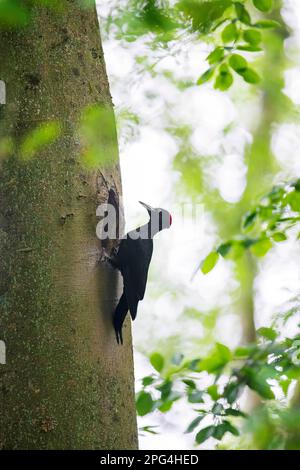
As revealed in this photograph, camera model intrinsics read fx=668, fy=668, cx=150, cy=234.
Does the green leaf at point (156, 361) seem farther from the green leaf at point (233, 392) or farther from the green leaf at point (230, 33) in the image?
the green leaf at point (230, 33)

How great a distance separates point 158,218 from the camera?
3.00m

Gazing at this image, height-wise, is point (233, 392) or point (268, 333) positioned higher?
point (268, 333)

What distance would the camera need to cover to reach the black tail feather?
83.6 inches

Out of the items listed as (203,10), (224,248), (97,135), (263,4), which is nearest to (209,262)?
(224,248)

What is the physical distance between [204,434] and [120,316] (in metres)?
0.54

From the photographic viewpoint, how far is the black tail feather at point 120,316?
2.12 m

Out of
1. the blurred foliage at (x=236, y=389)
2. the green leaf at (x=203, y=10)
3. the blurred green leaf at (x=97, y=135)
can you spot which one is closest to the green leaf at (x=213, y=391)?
the blurred foliage at (x=236, y=389)

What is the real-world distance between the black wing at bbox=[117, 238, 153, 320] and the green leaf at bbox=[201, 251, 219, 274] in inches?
17.8

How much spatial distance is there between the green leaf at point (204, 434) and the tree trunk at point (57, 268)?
32 centimetres

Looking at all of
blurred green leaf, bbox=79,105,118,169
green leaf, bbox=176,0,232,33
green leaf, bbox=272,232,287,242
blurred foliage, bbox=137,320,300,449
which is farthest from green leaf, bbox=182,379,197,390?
green leaf, bbox=176,0,232,33

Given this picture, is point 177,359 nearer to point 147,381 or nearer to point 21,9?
point 147,381
